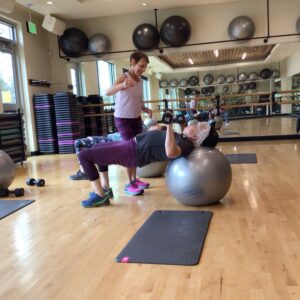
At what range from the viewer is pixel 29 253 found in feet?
6.93

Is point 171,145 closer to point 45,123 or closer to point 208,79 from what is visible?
point 45,123

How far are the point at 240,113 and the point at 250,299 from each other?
50.2 feet

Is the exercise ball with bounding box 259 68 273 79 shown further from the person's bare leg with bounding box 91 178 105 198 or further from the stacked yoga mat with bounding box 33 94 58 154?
the person's bare leg with bounding box 91 178 105 198

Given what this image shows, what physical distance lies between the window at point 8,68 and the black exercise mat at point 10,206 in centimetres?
358

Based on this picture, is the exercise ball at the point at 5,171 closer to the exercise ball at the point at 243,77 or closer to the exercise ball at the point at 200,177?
the exercise ball at the point at 200,177

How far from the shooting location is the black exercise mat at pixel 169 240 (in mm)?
1899

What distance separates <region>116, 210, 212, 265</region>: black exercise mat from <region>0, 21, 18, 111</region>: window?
491cm

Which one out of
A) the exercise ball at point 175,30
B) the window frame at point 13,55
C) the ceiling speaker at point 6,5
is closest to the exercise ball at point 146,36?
the exercise ball at point 175,30

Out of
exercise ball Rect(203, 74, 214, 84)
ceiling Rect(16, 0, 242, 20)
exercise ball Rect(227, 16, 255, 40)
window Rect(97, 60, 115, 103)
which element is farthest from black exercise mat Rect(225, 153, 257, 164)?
exercise ball Rect(203, 74, 214, 84)

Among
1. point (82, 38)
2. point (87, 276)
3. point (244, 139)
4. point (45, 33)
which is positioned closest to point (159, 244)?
point (87, 276)

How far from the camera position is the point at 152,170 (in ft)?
13.0

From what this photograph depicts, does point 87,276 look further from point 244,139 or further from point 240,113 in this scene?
point 240,113

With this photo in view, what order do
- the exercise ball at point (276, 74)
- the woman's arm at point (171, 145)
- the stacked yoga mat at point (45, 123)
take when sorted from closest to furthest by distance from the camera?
the woman's arm at point (171, 145)
the stacked yoga mat at point (45, 123)
the exercise ball at point (276, 74)

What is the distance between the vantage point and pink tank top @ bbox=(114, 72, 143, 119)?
3164mm
